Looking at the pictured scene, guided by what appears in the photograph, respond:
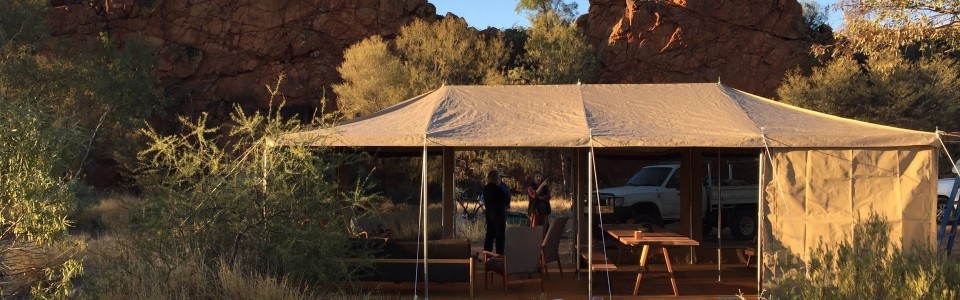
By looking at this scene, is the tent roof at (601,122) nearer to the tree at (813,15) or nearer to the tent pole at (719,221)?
the tent pole at (719,221)

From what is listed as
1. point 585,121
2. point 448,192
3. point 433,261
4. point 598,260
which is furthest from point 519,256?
point 448,192

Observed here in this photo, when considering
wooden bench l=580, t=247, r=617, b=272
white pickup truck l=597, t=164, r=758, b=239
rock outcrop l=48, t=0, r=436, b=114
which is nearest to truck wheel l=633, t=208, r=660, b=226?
white pickup truck l=597, t=164, r=758, b=239

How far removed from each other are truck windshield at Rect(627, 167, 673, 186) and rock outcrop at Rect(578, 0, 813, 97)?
14.5m

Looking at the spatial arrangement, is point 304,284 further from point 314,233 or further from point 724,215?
point 724,215

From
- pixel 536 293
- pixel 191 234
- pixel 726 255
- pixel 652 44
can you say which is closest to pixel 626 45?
pixel 652 44

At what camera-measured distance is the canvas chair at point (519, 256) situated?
8.82 meters

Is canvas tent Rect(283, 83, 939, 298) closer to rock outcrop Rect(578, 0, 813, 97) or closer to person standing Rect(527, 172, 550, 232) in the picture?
person standing Rect(527, 172, 550, 232)

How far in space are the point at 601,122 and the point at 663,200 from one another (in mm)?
5533

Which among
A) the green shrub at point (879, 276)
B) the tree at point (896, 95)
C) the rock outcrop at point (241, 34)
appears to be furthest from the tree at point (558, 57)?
the green shrub at point (879, 276)

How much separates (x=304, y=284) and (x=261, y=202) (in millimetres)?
875

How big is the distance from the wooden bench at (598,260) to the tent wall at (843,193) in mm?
1619

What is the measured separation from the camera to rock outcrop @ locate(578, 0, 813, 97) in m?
28.7

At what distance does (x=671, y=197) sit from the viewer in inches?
544

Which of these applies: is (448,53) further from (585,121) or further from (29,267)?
(29,267)
